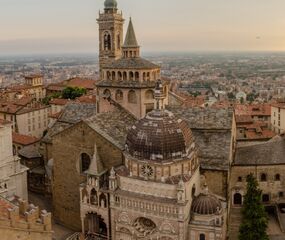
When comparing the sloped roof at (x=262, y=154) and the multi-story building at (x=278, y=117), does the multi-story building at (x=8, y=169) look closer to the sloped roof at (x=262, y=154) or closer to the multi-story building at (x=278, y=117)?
the sloped roof at (x=262, y=154)

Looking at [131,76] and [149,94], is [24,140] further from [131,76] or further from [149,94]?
[149,94]

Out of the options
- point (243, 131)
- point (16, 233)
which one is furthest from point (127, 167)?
point (243, 131)

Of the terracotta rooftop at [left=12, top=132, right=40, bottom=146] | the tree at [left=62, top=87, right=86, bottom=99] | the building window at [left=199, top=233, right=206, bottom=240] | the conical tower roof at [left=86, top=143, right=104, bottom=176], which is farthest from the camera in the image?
the tree at [left=62, top=87, right=86, bottom=99]

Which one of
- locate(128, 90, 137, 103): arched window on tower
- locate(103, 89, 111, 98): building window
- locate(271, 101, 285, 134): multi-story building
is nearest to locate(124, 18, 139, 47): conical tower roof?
locate(103, 89, 111, 98): building window

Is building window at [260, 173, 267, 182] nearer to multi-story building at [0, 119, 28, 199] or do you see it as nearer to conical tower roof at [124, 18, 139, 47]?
conical tower roof at [124, 18, 139, 47]

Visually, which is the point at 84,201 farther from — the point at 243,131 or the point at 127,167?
the point at 243,131
